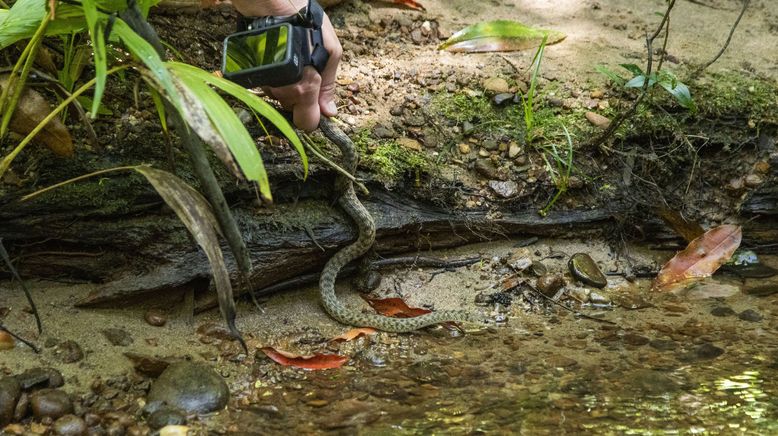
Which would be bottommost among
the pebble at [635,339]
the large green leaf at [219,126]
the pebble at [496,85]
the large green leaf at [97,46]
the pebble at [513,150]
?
the pebble at [635,339]

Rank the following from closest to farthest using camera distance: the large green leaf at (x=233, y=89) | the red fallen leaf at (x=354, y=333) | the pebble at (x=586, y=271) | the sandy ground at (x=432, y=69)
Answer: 1. the large green leaf at (x=233, y=89)
2. the sandy ground at (x=432, y=69)
3. the red fallen leaf at (x=354, y=333)
4. the pebble at (x=586, y=271)

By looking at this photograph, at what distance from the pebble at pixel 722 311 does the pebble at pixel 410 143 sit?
6.23 ft

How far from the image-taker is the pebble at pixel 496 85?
472 cm

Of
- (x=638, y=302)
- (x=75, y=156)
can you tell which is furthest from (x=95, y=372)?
(x=638, y=302)

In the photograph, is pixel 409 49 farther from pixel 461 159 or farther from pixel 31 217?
pixel 31 217

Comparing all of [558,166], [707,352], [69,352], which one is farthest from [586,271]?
[69,352]

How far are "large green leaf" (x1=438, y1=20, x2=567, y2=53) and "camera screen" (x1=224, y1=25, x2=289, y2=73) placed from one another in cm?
243

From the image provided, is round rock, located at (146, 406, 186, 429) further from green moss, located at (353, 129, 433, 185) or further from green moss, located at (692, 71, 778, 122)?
green moss, located at (692, 71, 778, 122)

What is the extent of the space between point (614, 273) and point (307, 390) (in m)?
2.16

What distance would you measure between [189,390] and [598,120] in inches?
121

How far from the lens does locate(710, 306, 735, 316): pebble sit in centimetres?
382

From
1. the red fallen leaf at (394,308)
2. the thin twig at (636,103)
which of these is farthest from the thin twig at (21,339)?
the thin twig at (636,103)

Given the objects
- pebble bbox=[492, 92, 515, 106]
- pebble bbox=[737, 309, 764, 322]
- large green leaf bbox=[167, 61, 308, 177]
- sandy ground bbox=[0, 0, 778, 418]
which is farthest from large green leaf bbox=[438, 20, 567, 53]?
large green leaf bbox=[167, 61, 308, 177]

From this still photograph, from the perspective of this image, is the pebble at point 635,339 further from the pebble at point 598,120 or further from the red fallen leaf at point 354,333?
the pebble at point 598,120
